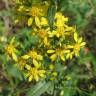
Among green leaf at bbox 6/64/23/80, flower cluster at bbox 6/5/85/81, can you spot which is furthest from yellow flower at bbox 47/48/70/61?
green leaf at bbox 6/64/23/80

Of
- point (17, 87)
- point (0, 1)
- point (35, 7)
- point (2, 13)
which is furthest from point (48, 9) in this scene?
point (0, 1)

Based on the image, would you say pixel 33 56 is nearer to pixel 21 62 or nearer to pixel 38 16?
pixel 21 62

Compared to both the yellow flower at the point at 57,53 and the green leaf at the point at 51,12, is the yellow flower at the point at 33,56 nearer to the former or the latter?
the yellow flower at the point at 57,53

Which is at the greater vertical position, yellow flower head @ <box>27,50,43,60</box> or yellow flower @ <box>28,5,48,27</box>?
yellow flower @ <box>28,5,48,27</box>

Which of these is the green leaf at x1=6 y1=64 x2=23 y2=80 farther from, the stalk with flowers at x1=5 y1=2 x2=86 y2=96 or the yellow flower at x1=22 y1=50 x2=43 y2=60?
the yellow flower at x1=22 y1=50 x2=43 y2=60

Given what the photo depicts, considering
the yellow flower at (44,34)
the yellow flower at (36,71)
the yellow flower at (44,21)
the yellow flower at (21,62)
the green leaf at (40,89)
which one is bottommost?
the green leaf at (40,89)

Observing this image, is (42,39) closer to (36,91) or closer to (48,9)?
(48,9)

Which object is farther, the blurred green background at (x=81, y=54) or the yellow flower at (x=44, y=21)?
the blurred green background at (x=81, y=54)

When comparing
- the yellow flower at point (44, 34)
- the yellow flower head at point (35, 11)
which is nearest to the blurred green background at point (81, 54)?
the yellow flower at point (44, 34)
